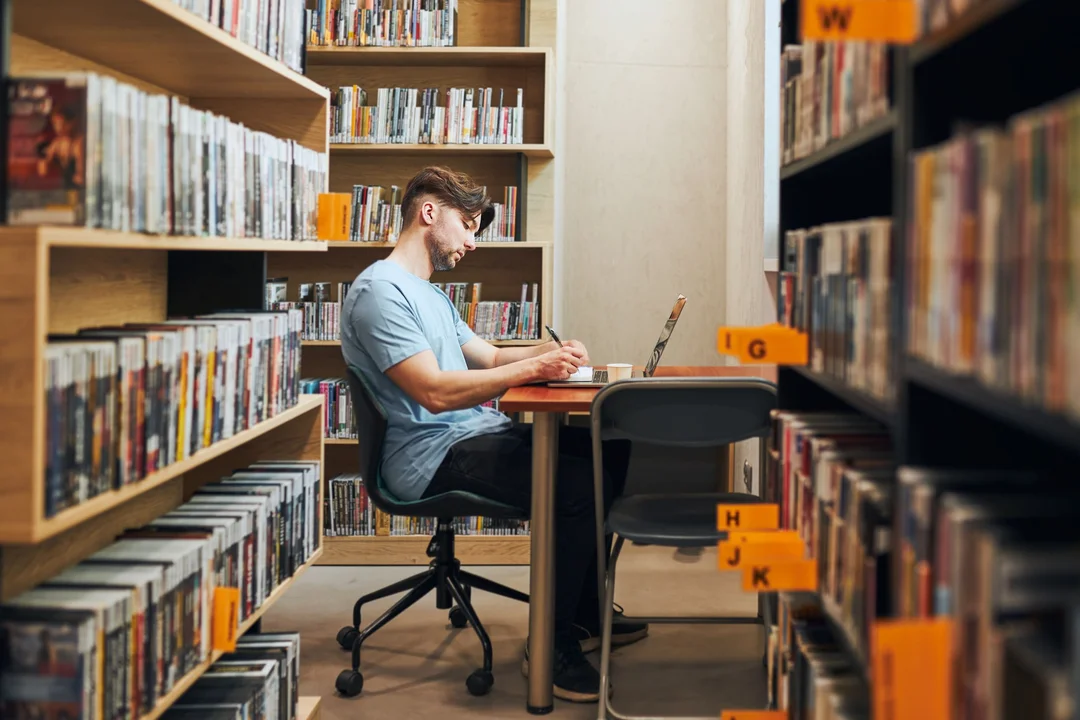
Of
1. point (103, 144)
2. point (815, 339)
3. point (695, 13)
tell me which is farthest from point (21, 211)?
point (695, 13)

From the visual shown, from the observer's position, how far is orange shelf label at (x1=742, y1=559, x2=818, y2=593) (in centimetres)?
160

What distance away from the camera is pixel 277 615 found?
3.65 meters

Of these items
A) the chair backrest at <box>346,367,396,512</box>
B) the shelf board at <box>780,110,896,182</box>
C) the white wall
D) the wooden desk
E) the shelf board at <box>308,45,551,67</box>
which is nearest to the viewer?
the shelf board at <box>780,110,896,182</box>

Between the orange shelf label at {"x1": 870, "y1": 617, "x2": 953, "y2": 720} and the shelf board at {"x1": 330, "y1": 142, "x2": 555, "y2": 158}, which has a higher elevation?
the shelf board at {"x1": 330, "y1": 142, "x2": 555, "y2": 158}

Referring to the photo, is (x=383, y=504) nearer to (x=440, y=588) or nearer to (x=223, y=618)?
(x=440, y=588)

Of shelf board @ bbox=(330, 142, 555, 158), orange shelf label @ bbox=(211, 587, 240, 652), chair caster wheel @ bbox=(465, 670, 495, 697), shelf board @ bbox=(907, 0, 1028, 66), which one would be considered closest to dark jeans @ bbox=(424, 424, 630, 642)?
chair caster wheel @ bbox=(465, 670, 495, 697)

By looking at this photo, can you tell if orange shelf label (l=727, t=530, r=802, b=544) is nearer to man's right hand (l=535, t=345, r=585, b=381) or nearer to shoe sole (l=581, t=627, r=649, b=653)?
man's right hand (l=535, t=345, r=585, b=381)

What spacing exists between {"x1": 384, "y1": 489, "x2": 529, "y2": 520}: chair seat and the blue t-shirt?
1.3 inches

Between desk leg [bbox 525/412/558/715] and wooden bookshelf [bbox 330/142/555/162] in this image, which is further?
wooden bookshelf [bbox 330/142/555/162]

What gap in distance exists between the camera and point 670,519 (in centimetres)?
275

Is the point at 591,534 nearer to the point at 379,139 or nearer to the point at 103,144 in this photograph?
the point at 103,144

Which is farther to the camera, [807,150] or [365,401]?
[365,401]

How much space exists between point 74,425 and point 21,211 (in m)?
0.29

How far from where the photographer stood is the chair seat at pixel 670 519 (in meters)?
2.60
